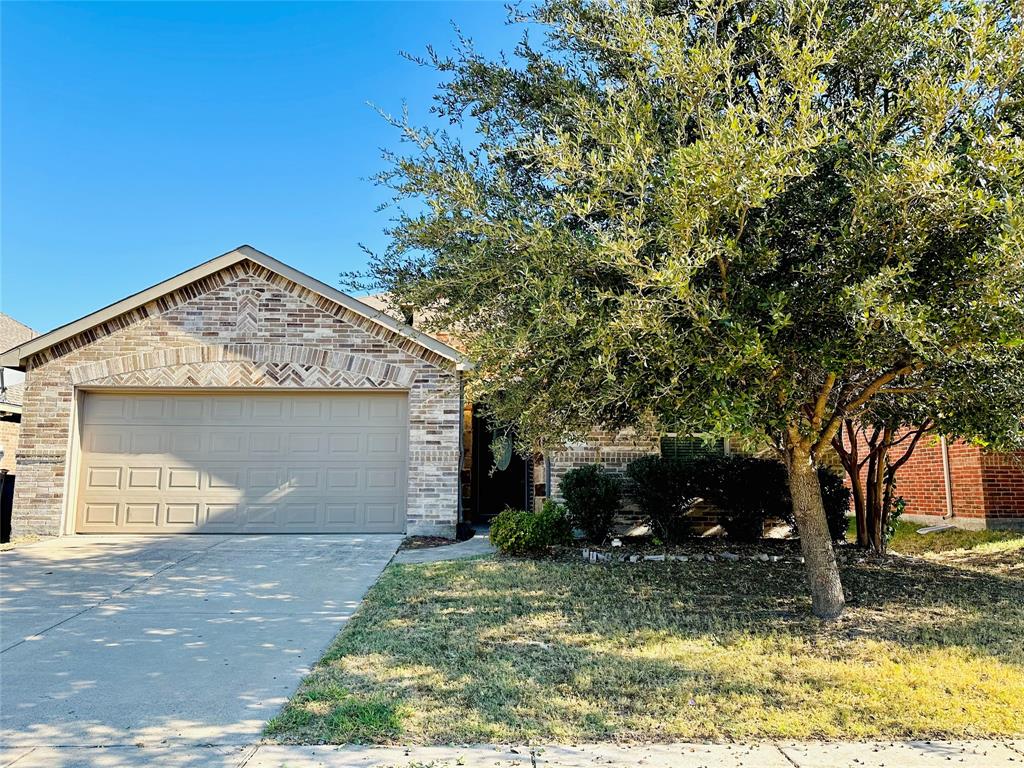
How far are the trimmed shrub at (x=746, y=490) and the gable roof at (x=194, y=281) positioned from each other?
4.23 metres

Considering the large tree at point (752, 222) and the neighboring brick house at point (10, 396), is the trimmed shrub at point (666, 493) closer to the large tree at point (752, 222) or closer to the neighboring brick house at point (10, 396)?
the large tree at point (752, 222)

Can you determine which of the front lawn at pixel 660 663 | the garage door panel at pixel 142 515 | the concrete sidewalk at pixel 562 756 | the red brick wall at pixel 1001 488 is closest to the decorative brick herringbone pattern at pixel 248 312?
the garage door panel at pixel 142 515

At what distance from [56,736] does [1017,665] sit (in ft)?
20.9

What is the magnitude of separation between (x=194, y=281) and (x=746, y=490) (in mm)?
9583

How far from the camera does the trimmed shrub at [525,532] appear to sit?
865 cm

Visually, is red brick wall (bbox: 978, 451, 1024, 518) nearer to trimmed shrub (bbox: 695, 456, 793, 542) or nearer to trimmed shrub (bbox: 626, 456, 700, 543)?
trimmed shrub (bbox: 695, 456, 793, 542)

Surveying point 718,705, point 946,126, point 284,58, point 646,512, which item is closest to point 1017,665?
point 718,705

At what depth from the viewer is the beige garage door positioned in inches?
416

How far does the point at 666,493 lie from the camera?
31.6ft

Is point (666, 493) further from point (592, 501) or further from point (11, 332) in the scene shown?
point (11, 332)

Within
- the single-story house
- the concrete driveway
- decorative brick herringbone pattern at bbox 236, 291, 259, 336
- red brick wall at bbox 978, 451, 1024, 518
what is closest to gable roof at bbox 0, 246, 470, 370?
the single-story house

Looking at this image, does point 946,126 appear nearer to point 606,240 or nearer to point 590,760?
point 606,240

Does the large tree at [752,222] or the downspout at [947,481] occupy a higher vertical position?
the large tree at [752,222]

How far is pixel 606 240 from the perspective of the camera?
158 inches
